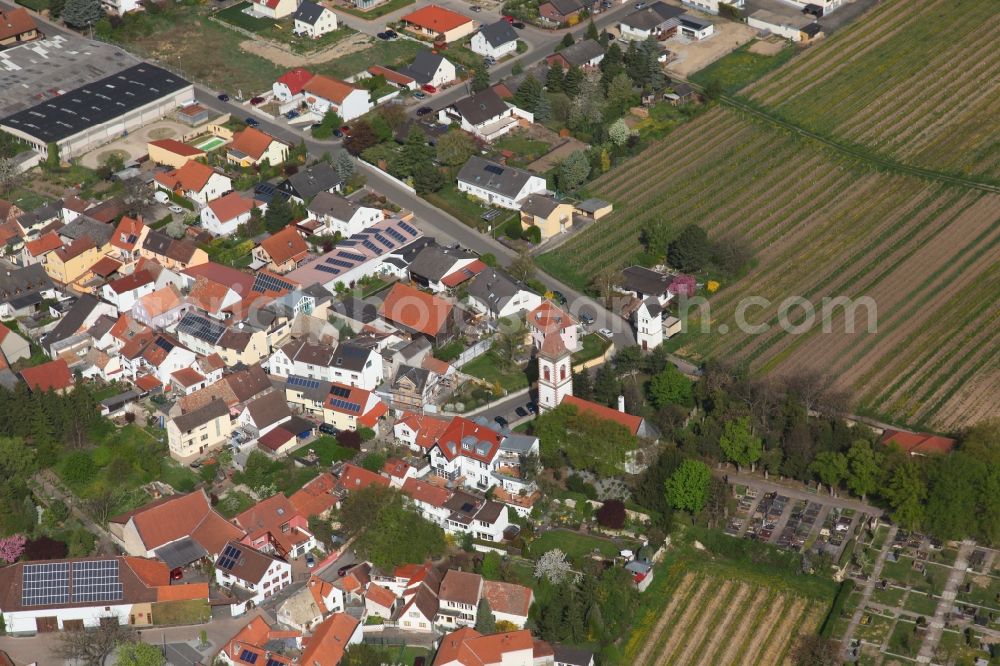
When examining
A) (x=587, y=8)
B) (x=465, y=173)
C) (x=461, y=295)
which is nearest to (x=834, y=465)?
(x=461, y=295)

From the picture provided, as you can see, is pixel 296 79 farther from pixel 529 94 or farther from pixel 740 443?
pixel 740 443

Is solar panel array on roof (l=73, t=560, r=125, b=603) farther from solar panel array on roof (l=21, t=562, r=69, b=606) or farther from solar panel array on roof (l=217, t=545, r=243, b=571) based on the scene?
solar panel array on roof (l=217, t=545, r=243, b=571)

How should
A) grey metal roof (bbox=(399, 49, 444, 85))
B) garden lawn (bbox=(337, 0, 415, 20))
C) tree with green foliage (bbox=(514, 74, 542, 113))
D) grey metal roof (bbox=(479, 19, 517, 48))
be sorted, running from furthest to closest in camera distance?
garden lawn (bbox=(337, 0, 415, 20)) → grey metal roof (bbox=(479, 19, 517, 48)) → grey metal roof (bbox=(399, 49, 444, 85)) → tree with green foliage (bbox=(514, 74, 542, 113))

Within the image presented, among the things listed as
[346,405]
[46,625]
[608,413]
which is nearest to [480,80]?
[346,405]

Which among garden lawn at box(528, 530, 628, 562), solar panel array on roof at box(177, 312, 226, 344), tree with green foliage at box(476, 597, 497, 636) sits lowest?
solar panel array on roof at box(177, 312, 226, 344)

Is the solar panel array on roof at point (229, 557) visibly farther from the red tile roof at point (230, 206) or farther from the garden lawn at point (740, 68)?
the garden lawn at point (740, 68)

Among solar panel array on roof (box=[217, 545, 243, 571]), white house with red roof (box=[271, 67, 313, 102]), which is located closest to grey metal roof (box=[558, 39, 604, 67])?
white house with red roof (box=[271, 67, 313, 102])

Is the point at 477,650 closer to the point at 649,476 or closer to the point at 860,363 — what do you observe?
the point at 649,476
